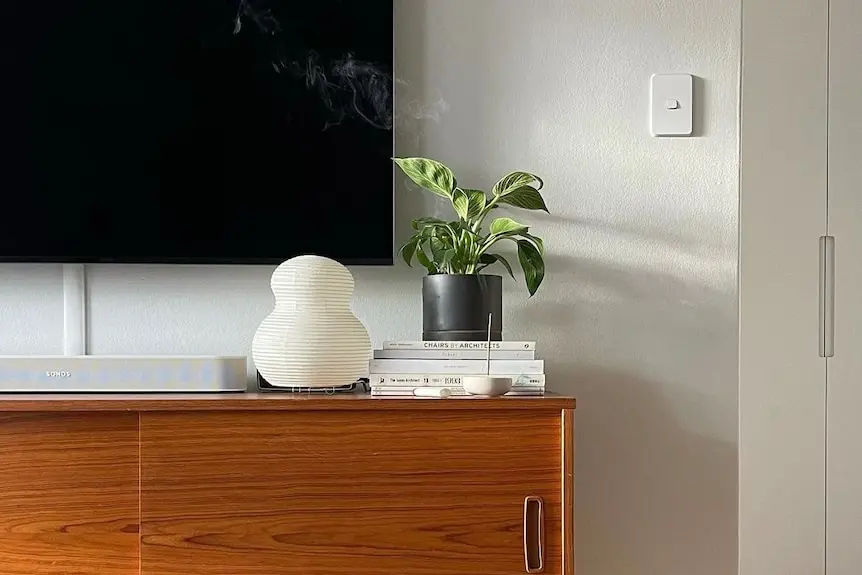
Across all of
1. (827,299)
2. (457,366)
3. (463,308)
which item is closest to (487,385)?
(457,366)

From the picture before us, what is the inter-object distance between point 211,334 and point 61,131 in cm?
47

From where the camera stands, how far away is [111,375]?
1.57 metres

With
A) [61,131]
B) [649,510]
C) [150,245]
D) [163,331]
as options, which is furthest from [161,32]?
[649,510]

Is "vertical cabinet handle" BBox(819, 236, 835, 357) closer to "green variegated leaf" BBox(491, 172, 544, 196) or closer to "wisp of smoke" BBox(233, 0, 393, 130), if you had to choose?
"green variegated leaf" BBox(491, 172, 544, 196)

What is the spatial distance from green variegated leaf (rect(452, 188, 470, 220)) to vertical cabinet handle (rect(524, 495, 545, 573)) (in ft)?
1.76

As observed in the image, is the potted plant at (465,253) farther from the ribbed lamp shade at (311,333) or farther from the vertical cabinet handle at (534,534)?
the vertical cabinet handle at (534,534)

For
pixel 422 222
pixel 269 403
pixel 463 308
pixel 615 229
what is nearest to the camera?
pixel 269 403

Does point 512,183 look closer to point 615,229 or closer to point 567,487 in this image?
point 615,229

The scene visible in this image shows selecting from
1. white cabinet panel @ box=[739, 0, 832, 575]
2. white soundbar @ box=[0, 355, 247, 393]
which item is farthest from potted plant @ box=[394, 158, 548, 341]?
white cabinet panel @ box=[739, 0, 832, 575]

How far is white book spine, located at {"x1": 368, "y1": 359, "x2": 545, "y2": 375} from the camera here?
1.56m

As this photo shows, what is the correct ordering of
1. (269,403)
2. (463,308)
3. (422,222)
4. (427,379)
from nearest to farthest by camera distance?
1. (269,403)
2. (427,379)
3. (463,308)
4. (422,222)

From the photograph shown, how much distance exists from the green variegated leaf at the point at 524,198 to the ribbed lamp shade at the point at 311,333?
33 centimetres

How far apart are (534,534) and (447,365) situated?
301 millimetres

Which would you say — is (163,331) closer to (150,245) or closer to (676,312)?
(150,245)
